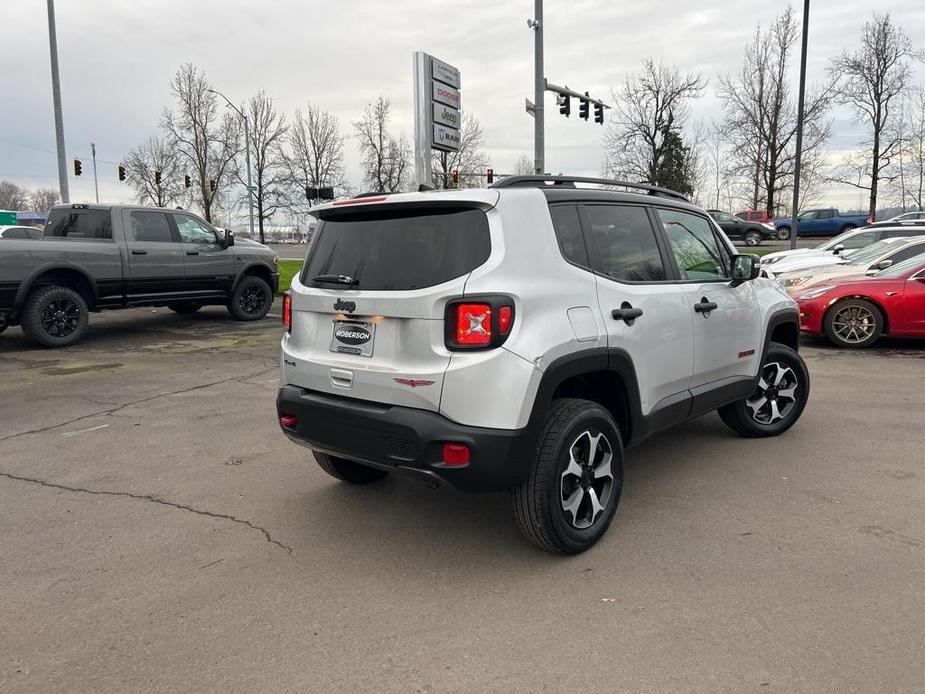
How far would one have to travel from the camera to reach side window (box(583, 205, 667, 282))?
3764mm

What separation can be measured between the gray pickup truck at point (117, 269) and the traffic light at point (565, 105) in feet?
49.0

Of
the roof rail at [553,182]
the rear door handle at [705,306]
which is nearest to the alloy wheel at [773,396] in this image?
the rear door handle at [705,306]

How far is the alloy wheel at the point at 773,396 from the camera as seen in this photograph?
5383 mm

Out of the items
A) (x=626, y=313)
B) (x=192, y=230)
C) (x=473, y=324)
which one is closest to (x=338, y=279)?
(x=473, y=324)

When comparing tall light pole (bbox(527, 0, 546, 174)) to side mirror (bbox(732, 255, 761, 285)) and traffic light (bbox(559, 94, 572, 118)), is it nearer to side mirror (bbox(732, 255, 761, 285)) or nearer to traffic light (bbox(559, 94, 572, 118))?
traffic light (bbox(559, 94, 572, 118))

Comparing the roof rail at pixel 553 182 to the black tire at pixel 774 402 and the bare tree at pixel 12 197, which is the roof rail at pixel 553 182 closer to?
the black tire at pixel 774 402

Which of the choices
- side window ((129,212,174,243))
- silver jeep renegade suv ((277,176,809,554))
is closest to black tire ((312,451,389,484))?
silver jeep renegade suv ((277,176,809,554))

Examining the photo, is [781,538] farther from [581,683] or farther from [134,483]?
[134,483]

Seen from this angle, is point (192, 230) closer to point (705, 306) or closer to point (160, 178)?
point (705, 306)

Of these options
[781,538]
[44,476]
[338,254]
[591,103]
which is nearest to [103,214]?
[44,476]

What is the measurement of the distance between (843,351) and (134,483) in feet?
28.6

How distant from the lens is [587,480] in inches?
138

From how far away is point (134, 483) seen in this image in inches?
181

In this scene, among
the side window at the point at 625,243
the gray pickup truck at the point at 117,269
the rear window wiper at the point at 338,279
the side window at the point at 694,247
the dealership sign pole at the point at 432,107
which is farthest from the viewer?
the dealership sign pole at the point at 432,107
